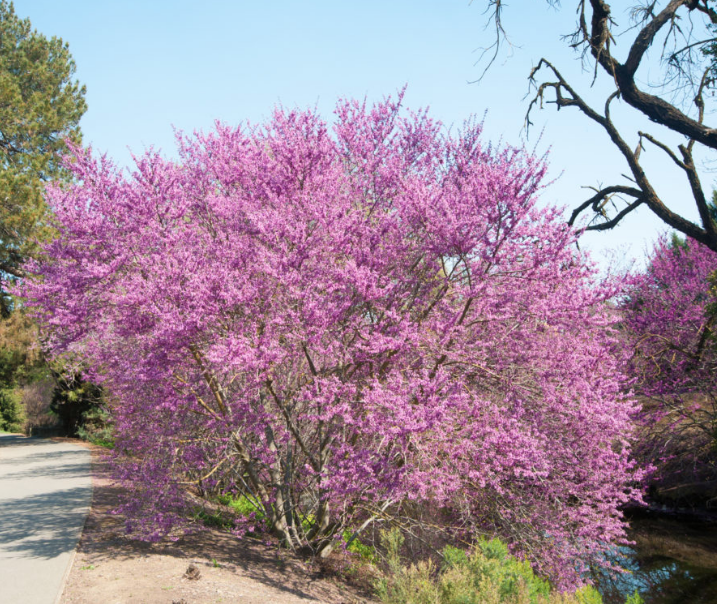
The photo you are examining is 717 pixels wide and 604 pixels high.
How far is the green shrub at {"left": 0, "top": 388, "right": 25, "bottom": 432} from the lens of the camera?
115ft

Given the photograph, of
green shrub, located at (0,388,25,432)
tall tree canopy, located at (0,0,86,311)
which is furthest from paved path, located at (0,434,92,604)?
green shrub, located at (0,388,25,432)

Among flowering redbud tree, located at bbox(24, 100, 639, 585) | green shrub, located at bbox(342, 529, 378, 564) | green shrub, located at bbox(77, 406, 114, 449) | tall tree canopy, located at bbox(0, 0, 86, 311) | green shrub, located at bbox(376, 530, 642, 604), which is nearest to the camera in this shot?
green shrub, located at bbox(376, 530, 642, 604)

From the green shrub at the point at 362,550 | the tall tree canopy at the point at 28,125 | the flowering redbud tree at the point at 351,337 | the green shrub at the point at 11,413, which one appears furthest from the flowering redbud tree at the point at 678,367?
the green shrub at the point at 11,413

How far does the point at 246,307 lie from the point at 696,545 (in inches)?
467

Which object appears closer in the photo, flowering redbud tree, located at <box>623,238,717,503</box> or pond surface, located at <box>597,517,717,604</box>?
pond surface, located at <box>597,517,717,604</box>

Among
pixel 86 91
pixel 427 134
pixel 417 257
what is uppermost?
pixel 86 91

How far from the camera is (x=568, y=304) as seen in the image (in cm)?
666

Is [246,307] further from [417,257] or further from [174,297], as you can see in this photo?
[417,257]

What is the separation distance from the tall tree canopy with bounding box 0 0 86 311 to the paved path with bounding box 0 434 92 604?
7056 mm

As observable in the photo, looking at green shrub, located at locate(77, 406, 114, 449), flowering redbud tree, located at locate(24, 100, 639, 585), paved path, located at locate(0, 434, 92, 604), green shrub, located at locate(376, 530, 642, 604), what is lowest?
paved path, located at locate(0, 434, 92, 604)

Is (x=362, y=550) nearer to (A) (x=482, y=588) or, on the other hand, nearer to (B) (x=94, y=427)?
(A) (x=482, y=588)

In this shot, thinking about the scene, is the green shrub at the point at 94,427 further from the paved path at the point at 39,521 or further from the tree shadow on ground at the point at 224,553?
the tree shadow on ground at the point at 224,553

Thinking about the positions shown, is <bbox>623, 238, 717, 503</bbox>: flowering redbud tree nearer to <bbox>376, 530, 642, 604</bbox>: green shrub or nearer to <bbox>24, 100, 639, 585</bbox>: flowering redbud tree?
<bbox>24, 100, 639, 585</bbox>: flowering redbud tree

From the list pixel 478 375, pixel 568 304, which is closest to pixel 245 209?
pixel 478 375
